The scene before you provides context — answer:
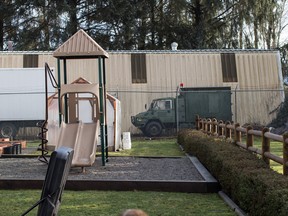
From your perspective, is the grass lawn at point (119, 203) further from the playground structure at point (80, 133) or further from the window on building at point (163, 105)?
the window on building at point (163, 105)

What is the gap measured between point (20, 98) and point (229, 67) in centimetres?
1215

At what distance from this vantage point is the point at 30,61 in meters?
27.1

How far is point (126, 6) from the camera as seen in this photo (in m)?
34.7

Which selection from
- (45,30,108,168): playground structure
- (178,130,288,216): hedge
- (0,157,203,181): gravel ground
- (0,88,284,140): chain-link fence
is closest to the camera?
(178,130,288,216): hedge

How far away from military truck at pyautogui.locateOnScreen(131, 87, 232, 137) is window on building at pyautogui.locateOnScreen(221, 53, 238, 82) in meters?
3.34

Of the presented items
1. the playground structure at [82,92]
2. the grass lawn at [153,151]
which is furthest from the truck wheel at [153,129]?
the playground structure at [82,92]

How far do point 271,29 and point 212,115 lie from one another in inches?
551

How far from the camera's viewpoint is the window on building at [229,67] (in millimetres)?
27719

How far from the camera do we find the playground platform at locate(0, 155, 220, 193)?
820 centimetres

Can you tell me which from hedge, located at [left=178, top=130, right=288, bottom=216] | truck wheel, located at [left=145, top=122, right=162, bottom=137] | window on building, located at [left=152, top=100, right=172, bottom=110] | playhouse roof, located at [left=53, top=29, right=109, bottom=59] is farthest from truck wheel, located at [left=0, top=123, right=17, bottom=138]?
hedge, located at [left=178, top=130, right=288, bottom=216]

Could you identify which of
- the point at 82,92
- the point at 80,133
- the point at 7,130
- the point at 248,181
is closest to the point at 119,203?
the point at 248,181

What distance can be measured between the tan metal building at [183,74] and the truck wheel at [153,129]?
6.26ft

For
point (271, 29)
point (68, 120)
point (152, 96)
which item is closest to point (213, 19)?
point (271, 29)

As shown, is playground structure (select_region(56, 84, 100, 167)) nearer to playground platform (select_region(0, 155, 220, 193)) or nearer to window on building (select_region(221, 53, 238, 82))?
playground platform (select_region(0, 155, 220, 193))
